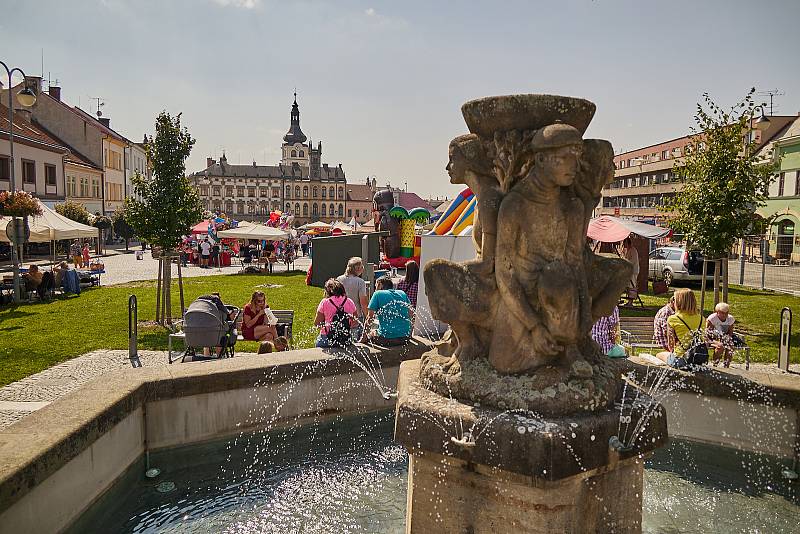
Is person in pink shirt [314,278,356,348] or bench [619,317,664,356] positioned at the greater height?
person in pink shirt [314,278,356,348]

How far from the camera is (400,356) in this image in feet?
24.4

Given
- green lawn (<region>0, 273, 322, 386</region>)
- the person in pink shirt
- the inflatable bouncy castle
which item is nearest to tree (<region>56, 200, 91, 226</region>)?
green lawn (<region>0, 273, 322, 386</region>)

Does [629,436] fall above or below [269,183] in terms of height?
below

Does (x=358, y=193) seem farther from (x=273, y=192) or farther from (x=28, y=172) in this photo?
(x=28, y=172)

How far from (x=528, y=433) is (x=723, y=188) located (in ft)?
34.1

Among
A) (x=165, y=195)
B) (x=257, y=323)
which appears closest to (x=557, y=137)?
(x=257, y=323)

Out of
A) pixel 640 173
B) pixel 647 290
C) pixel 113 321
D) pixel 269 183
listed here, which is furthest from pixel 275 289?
pixel 269 183

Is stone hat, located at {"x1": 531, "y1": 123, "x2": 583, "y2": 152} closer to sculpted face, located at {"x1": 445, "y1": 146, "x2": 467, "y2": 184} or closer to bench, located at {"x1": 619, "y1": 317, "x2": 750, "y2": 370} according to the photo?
sculpted face, located at {"x1": 445, "y1": 146, "x2": 467, "y2": 184}

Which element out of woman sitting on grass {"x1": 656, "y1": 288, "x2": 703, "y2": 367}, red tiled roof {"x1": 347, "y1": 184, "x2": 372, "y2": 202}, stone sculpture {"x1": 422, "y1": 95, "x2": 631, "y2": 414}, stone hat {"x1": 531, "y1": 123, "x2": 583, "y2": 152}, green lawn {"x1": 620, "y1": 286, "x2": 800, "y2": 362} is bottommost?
green lawn {"x1": 620, "y1": 286, "x2": 800, "y2": 362}

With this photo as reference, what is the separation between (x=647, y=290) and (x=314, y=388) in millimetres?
16330

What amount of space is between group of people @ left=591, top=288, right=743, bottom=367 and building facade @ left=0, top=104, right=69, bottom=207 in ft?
124

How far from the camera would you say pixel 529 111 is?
4.08 meters

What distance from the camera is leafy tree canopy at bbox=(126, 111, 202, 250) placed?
13.2 meters

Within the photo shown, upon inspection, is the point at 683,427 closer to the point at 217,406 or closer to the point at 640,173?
the point at 217,406
